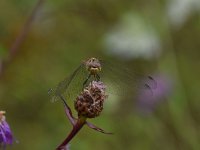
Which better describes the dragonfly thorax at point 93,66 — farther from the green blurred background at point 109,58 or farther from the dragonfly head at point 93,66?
the green blurred background at point 109,58

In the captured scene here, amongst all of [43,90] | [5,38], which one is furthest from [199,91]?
[5,38]

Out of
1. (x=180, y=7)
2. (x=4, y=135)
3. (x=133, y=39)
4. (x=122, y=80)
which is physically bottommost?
(x=133, y=39)

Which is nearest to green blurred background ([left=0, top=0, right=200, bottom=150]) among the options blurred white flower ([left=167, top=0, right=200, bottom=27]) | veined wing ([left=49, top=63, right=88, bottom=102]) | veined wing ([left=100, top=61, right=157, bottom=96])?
blurred white flower ([left=167, top=0, right=200, bottom=27])

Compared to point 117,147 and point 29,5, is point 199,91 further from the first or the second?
point 29,5

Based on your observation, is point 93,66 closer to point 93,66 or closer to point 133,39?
point 93,66

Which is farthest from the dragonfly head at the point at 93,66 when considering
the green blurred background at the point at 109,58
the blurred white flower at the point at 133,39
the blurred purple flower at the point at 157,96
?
the blurred purple flower at the point at 157,96

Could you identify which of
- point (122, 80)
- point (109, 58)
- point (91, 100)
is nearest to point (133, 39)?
point (109, 58)
